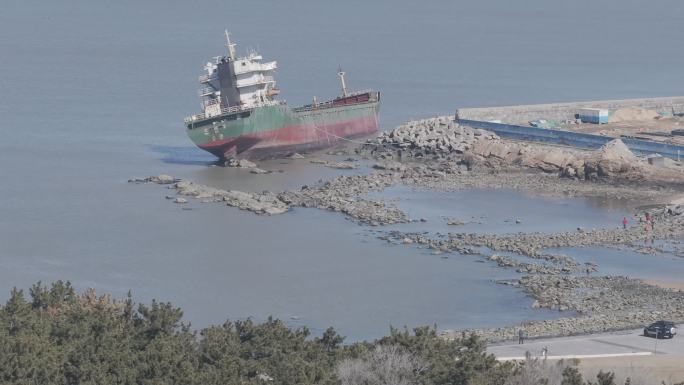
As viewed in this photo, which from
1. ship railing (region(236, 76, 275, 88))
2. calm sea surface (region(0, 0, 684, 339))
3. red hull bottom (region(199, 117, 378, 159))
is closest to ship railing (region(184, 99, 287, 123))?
ship railing (region(236, 76, 275, 88))

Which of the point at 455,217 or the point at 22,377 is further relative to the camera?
the point at 455,217

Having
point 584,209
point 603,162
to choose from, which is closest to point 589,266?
point 584,209

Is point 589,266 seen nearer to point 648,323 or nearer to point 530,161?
point 648,323

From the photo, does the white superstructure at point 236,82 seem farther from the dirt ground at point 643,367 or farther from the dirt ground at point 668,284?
the dirt ground at point 643,367

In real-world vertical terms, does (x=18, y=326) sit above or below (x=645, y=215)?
above

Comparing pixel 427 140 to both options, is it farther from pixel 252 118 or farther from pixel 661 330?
pixel 661 330

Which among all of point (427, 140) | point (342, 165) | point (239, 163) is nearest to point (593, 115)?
point (427, 140)

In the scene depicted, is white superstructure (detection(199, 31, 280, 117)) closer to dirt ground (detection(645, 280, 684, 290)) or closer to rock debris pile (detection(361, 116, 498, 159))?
rock debris pile (detection(361, 116, 498, 159))
